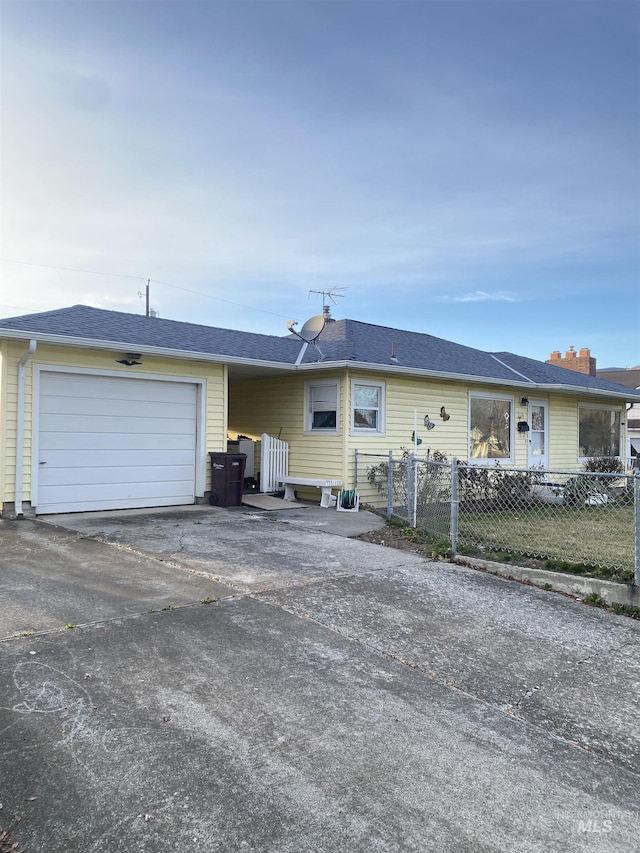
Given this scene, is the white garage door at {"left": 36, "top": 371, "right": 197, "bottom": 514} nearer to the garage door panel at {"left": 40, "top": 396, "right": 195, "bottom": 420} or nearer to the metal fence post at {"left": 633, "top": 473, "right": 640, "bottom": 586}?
the garage door panel at {"left": 40, "top": 396, "right": 195, "bottom": 420}

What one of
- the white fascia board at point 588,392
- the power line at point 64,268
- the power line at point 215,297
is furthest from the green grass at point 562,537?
the power line at point 64,268

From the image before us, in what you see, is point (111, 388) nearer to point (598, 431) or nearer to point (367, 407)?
point (367, 407)

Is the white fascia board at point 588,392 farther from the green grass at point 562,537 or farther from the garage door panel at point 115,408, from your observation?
the garage door panel at point 115,408

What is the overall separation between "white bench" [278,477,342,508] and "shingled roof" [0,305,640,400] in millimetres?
2297

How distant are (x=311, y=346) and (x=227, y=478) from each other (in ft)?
13.7

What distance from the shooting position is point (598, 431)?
682 inches

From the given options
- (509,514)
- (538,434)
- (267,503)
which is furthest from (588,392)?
(267,503)

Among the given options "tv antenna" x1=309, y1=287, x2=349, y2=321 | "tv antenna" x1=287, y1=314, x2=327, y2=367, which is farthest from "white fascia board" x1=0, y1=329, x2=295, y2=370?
"tv antenna" x1=309, y1=287, x2=349, y2=321

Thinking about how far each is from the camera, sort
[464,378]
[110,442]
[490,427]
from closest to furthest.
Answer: [110,442] → [464,378] → [490,427]

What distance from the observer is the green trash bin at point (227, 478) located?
1048cm

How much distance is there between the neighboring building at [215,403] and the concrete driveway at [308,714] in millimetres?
3824

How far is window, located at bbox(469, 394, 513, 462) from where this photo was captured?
1393 centimetres

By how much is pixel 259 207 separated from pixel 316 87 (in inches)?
163

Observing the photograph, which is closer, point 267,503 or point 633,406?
point 267,503
